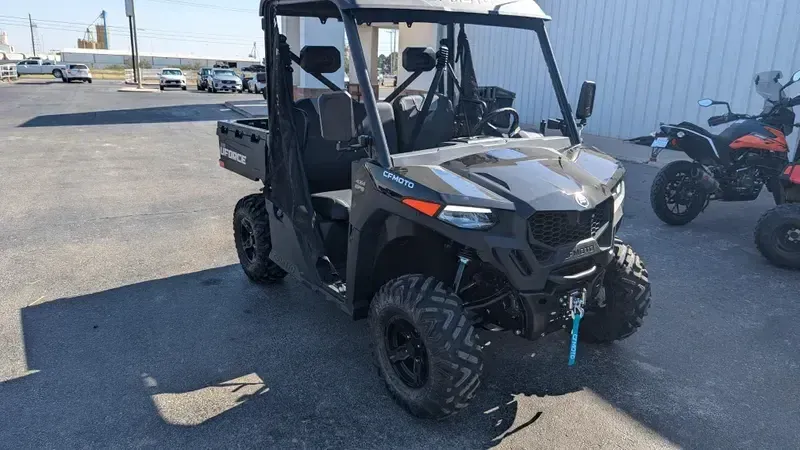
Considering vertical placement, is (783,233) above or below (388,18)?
below

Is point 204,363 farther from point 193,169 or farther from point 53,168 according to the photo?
point 53,168

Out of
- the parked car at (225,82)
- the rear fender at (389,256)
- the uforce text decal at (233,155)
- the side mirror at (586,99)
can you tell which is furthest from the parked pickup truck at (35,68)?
the side mirror at (586,99)

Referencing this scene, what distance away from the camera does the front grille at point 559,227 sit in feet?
9.04

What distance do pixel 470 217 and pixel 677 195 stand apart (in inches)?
201

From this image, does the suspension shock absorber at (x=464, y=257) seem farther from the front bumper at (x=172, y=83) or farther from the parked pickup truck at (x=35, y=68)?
the parked pickup truck at (x=35, y=68)

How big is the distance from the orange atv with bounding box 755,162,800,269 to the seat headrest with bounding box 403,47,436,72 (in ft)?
12.7

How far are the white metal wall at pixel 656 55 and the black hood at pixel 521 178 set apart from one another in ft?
20.0

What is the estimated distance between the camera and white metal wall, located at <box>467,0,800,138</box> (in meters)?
10.1

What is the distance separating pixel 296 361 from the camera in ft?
12.2

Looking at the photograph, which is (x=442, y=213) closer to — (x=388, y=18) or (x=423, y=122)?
(x=388, y=18)

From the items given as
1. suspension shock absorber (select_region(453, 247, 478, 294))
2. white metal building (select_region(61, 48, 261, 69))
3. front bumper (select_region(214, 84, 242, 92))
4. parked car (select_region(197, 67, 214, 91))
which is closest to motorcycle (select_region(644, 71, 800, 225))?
suspension shock absorber (select_region(453, 247, 478, 294))

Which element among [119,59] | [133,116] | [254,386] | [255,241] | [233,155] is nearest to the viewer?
[254,386]

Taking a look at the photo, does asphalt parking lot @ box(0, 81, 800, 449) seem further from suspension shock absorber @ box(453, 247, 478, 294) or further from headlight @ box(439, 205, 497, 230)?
headlight @ box(439, 205, 497, 230)

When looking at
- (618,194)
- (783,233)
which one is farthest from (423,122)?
(783,233)
